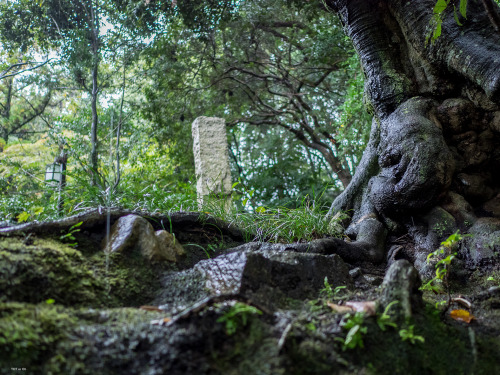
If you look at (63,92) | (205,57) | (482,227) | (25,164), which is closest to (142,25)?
(205,57)

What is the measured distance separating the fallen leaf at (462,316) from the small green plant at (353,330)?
0.73 meters

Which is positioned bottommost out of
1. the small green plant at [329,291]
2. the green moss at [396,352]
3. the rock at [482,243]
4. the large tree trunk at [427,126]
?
the green moss at [396,352]

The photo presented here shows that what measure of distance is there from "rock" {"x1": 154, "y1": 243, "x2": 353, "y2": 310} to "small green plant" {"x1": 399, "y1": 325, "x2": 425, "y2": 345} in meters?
0.56

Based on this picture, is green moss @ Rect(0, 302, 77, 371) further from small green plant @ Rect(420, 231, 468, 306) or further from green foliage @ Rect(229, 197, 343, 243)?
green foliage @ Rect(229, 197, 343, 243)

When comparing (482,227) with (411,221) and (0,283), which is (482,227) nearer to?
(411,221)

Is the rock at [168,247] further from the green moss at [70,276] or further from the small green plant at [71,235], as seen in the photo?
the small green plant at [71,235]

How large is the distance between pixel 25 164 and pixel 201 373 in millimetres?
12181

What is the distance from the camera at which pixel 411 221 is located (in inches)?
143

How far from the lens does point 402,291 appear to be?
192 cm

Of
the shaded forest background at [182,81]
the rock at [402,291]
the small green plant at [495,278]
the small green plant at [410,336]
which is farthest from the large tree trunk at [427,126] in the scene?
the shaded forest background at [182,81]

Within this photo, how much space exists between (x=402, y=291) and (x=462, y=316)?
532 mm

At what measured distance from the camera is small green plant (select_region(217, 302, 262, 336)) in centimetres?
157

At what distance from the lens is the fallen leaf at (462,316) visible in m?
2.13

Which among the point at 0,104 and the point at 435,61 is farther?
the point at 0,104
